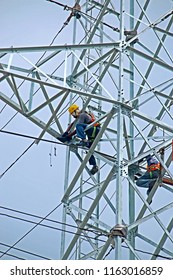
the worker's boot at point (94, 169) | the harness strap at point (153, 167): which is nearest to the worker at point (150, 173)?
the harness strap at point (153, 167)

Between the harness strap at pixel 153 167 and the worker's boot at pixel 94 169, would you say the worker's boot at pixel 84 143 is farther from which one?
the harness strap at pixel 153 167

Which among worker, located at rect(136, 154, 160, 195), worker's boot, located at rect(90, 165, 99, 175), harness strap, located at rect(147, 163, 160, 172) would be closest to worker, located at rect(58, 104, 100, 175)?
worker's boot, located at rect(90, 165, 99, 175)

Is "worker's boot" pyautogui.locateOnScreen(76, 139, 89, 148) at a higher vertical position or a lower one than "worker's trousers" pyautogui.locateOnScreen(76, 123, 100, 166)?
lower

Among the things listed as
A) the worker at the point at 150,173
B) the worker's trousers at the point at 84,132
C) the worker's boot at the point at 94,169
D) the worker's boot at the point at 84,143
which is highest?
the worker's trousers at the point at 84,132

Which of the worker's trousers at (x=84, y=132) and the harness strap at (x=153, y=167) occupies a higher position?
the worker's trousers at (x=84, y=132)

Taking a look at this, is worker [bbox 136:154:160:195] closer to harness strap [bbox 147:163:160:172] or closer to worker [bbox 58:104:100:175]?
harness strap [bbox 147:163:160:172]

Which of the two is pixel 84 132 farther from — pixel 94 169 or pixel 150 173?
pixel 150 173

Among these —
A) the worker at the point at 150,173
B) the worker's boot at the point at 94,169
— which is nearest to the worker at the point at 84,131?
the worker's boot at the point at 94,169

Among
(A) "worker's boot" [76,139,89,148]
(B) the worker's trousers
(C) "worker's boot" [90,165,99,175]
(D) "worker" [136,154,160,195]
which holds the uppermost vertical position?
(B) the worker's trousers

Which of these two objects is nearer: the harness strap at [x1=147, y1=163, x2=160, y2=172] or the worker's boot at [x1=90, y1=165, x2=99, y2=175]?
the harness strap at [x1=147, y1=163, x2=160, y2=172]

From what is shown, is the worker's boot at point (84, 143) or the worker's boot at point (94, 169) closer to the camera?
the worker's boot at point (84, 143)

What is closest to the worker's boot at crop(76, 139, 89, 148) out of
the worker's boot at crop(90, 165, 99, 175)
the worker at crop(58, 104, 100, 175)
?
the worker at crop(58, 104, 100, 175)
